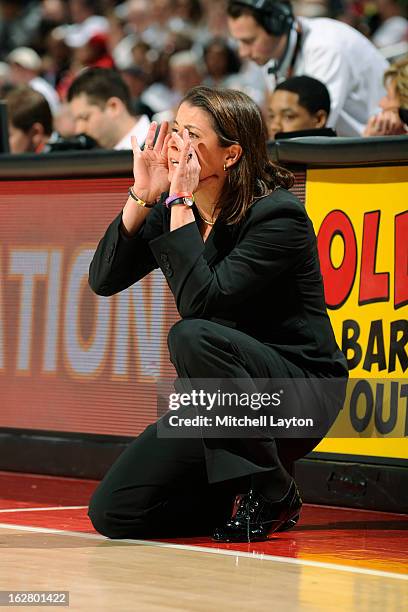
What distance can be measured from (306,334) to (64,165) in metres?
1.93

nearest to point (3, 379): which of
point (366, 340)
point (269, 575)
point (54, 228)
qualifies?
point (54, 228)

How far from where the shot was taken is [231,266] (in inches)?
153

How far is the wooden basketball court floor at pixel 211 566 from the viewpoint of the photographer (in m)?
3.08

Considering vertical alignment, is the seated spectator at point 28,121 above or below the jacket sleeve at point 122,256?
above

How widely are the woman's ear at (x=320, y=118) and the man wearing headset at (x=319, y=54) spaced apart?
1.12ft

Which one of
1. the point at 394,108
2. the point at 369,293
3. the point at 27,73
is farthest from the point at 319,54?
the point at 27,73

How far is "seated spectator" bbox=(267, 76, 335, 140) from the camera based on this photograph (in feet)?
21.0

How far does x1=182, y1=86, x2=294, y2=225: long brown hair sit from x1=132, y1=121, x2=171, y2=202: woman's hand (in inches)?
6.4

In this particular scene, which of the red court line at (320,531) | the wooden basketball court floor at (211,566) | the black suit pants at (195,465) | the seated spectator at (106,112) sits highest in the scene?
the seated spectator at (106,112)

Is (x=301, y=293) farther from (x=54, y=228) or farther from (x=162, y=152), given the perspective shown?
(x=54, y=228)

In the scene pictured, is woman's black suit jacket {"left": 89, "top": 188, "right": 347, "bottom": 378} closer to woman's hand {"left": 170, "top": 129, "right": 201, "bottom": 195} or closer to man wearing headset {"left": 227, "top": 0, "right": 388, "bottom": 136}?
woman's hand {"left": 170, "top": 129, "right": 201, "bottom": 195}

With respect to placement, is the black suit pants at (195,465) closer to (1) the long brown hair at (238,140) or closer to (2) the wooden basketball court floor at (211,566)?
(2) the wooden basketball court floor at (211,566)

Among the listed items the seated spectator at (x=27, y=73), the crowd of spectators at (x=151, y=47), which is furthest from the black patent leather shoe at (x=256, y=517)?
the seated spectator at (x=27, y=73)

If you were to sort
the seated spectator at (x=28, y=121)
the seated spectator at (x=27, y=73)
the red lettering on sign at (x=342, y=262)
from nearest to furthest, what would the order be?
1. the red lettering on sign at (x=342, y=262)
2. the seated spectator at (x=28, y=121)
3. the seated spectator at (x=27, y=73)
